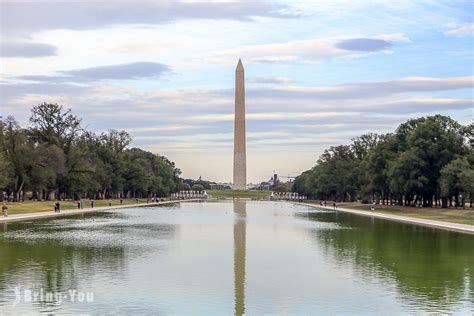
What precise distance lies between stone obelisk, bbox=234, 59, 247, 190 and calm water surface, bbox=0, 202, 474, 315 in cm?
7879

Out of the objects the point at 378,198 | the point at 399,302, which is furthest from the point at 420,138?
the point at 399,302

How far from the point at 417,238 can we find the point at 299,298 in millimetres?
19842

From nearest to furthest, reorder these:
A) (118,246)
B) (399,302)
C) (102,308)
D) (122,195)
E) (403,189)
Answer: (102,308)
(399,302)
(118,246)
(403,189)
(122,195)

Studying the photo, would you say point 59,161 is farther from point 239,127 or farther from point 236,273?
point 236,273

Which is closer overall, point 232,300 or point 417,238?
point 232,300

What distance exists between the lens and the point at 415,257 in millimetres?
25438

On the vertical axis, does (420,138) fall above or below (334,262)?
above

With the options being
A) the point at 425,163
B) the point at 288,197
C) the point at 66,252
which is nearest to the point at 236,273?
the point at 66,252

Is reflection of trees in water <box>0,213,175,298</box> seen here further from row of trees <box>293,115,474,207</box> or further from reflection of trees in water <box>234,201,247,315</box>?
row of trees <box>293,115,474,207</box>

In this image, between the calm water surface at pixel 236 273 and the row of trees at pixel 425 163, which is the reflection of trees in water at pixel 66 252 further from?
the row of trees at pixel 425 163

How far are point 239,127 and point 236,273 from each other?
9541 cm

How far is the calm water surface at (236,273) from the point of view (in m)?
Result: 15.3

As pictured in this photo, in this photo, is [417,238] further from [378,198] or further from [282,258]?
[378,198]

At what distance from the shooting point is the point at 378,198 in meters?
105
